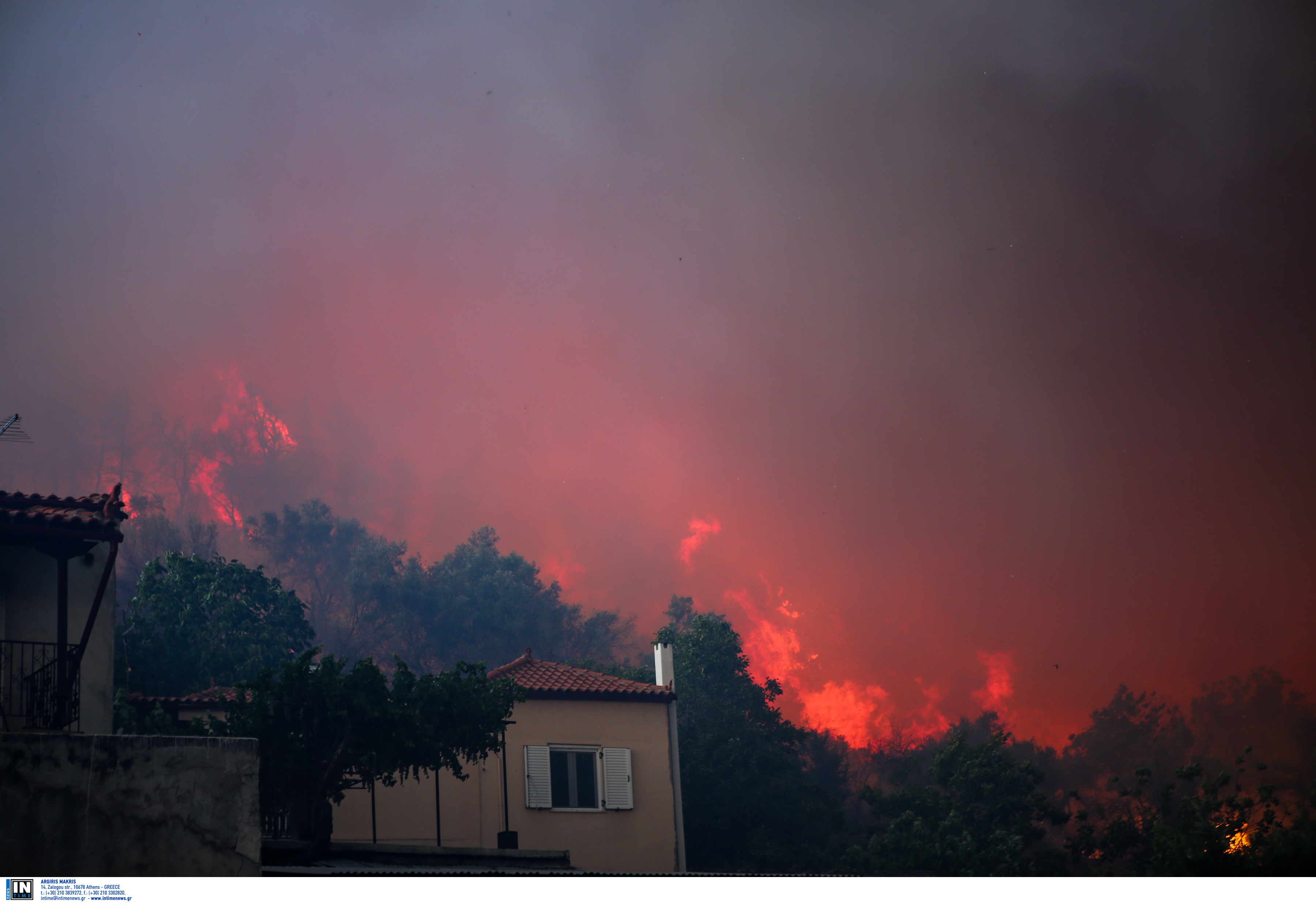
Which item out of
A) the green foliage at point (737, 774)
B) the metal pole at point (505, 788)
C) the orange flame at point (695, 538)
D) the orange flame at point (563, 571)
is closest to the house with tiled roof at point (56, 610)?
the metal pole at point (505, 788)

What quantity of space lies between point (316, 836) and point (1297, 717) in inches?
1730

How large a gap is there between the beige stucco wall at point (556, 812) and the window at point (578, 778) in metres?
0.12

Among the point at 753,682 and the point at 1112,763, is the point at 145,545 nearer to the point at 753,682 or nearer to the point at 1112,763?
the point at 753,682

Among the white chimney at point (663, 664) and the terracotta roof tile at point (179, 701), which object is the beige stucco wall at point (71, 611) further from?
the white chimney at point (663, 664)

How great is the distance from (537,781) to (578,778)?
84 centimetres

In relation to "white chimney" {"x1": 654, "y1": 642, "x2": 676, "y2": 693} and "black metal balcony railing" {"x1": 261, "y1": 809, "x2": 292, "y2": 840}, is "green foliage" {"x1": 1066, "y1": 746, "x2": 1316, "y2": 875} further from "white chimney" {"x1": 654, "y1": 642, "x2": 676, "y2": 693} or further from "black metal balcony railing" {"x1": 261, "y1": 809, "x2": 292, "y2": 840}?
"black metal balcony railing" {"x1": 261, "y1": 809, "x2": 292, "y2": 840}

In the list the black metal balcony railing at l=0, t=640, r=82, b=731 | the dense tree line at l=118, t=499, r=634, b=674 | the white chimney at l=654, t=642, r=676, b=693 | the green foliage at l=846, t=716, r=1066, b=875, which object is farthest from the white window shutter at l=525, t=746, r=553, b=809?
the dense tree line at l=118, t=499, r=634, b=674

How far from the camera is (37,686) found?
1343 cm

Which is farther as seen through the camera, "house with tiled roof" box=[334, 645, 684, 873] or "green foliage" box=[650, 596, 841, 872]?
"green foliage" box=[650, 596, 841, 872]

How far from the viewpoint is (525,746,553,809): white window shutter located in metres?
21.8

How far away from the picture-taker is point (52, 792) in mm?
9070

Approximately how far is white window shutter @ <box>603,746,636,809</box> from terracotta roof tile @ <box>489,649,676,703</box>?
108cm
